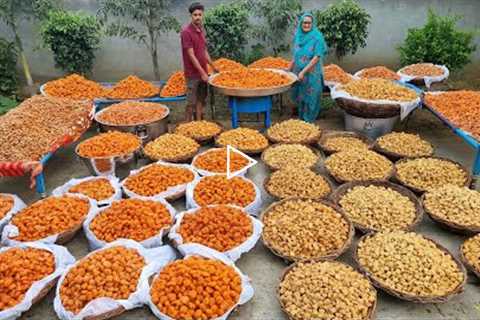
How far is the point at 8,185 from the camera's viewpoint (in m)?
4.48

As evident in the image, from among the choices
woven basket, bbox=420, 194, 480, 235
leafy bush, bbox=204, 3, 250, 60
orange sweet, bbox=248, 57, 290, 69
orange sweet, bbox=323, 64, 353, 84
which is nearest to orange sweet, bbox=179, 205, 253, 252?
woven basket, bbox=420, 194, 480, 235

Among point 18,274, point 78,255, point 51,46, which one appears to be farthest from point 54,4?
point 18,274

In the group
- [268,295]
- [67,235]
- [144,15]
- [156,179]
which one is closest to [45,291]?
[67,235]

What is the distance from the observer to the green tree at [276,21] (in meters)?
6.68

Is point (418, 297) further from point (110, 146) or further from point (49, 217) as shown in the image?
point (110, 146)

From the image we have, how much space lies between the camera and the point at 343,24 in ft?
21.3

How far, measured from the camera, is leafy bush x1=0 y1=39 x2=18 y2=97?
263 inches

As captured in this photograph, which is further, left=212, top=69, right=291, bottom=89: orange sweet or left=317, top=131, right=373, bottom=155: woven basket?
left=212, top=69, right=291, bottom=89: orange sweet

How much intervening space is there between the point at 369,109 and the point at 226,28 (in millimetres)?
2875

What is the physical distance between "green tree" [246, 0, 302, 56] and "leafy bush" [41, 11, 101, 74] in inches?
102

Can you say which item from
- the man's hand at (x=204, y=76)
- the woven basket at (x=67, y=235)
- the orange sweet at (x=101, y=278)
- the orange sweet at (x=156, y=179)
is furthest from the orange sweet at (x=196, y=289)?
the man's hand at (x=204, y=76)

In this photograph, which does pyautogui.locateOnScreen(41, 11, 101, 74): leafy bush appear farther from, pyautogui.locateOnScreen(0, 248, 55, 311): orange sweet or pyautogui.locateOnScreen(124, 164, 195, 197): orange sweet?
pyautogui.locateOnScreen(0, 248, 55, 311): orange sweet

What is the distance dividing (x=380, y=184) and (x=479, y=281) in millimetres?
1139

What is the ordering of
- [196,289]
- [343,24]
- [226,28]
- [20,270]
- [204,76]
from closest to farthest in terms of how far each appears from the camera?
[196,289], [20,270], [204,76], [343,24], [226,28]
